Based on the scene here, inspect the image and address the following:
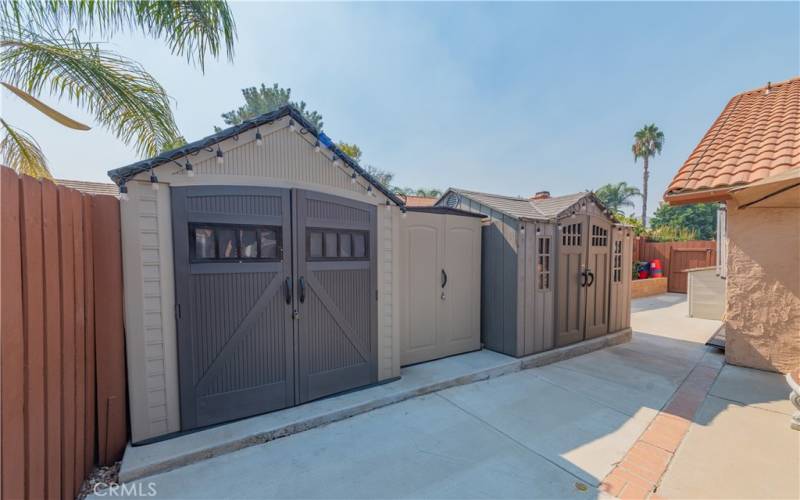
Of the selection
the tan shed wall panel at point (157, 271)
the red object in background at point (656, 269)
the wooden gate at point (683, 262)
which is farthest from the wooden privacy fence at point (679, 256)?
the tan shed wall panel at point (157, 271)

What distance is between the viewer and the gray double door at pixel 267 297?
9.05 ft

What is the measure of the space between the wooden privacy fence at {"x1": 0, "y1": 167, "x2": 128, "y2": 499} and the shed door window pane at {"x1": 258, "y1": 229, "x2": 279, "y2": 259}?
106 centimetres

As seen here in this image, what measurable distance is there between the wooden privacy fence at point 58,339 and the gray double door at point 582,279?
5.66 metres

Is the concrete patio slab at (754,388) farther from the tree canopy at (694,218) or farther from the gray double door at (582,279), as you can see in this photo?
the tree canopy at (694,218)

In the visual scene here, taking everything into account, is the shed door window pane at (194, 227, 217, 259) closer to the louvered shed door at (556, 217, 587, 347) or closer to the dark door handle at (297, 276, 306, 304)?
the dark door handle at (297, 276, 306, 304)

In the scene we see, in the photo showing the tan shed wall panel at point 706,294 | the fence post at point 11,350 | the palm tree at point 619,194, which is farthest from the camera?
the palm tree at point 619,194

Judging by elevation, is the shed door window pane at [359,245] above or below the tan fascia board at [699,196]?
below

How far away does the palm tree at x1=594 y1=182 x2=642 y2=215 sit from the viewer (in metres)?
31.3

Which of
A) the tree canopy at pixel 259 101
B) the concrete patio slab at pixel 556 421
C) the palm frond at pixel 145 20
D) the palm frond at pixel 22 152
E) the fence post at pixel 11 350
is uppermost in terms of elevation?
the tree canopy at pixel 259 101

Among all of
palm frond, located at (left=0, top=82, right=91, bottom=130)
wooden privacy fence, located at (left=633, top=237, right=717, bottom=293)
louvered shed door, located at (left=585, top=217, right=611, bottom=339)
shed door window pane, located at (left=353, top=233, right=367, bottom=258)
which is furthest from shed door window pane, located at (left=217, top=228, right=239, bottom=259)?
wooden privacy fence, located at (left=633, top=237, right=717, bottom=293)

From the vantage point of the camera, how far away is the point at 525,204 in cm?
573

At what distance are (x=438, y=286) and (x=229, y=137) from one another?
3.26 metres

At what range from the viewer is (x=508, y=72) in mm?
→ 8617

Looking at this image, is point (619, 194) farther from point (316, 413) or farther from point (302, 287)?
point (316, 413)
